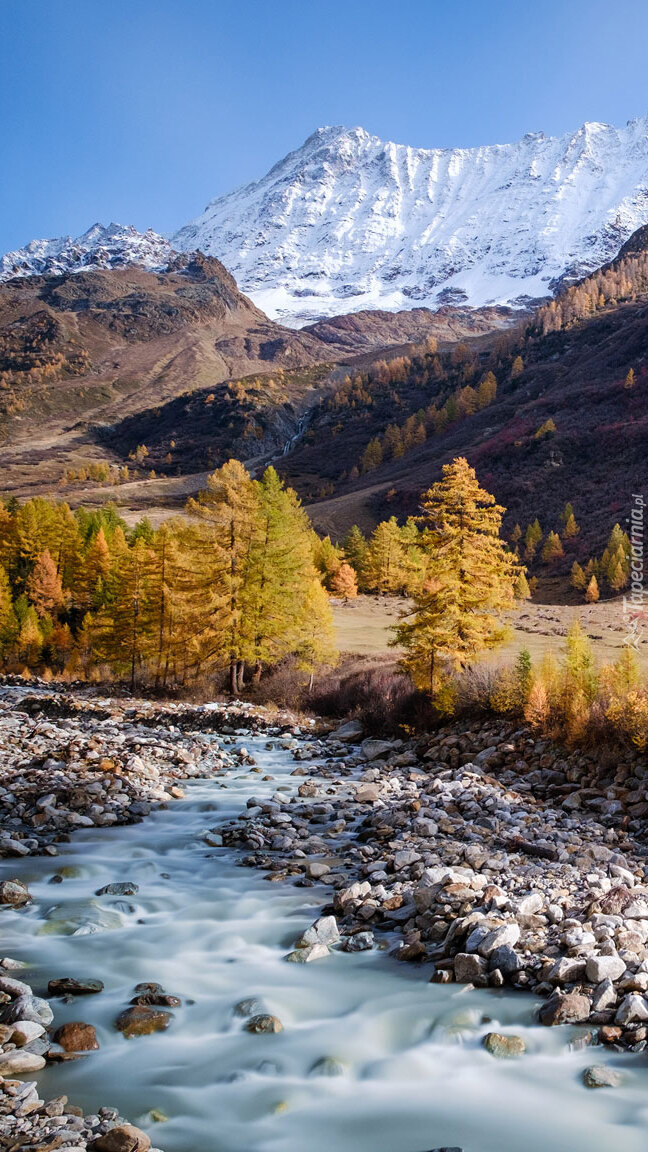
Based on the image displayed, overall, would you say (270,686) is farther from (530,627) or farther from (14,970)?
(14,970)

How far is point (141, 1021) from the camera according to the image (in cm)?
691

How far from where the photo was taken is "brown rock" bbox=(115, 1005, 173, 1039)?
6.77 m

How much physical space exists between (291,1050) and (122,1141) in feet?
6.80

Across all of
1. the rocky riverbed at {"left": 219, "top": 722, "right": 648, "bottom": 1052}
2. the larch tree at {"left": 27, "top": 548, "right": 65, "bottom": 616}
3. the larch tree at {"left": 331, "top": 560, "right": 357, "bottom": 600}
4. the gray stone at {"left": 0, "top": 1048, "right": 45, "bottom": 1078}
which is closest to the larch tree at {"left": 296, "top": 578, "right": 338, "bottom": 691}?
the rocky riverbed at {"left": 219, "top": 722, "right": 648, "bottom": 1052}

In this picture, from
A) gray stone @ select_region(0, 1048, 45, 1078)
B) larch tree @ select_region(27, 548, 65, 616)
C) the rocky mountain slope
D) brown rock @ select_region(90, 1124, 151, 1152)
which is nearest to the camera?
brown rock @ select_region(90, 1124, 151, 1152)

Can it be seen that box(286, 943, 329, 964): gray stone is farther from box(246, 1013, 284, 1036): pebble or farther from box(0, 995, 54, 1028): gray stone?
box(0, 995, 54, 1028): gray stone

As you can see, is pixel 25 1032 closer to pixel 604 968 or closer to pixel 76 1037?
pixel 76 1037

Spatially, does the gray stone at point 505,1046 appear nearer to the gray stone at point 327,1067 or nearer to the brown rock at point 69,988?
the gray stone at point 327,1067

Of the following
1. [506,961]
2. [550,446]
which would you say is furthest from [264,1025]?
[550,446]

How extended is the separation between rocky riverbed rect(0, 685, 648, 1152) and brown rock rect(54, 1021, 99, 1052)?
15mm

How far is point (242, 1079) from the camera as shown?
20.3 feet

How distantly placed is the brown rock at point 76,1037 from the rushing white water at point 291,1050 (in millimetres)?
116

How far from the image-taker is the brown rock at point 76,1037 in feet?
20.5

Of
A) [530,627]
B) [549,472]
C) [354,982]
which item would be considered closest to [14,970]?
[354,982]
